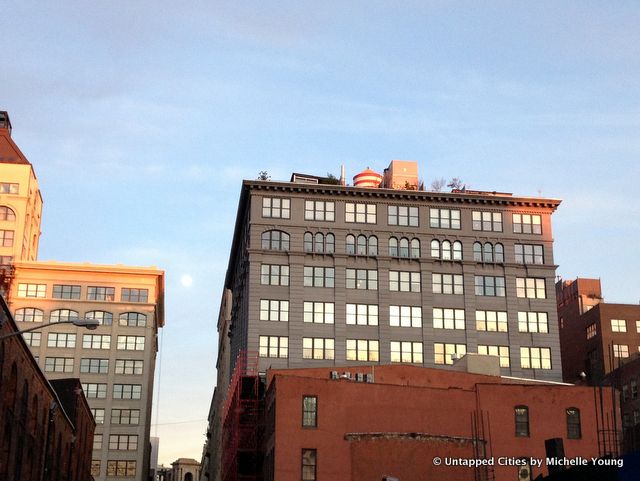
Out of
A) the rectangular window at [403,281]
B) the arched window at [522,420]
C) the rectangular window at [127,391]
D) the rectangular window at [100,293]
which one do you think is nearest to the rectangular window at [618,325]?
the rectangular window at [403,281]

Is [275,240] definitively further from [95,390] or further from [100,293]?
[100,293]

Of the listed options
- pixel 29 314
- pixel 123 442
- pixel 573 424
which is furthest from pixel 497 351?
pixel 29 314

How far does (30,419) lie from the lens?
50.6 meters

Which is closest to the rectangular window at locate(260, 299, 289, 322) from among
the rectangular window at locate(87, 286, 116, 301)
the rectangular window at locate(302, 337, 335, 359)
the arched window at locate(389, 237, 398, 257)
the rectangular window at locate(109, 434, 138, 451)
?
the rectangular window at locate(302, 337, 335, 359)

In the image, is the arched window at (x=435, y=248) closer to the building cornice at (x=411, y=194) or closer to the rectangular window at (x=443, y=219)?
the rectangular window at (x=443, y=219)

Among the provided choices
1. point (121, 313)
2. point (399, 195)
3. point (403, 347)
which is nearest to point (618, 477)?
point (403, 347)

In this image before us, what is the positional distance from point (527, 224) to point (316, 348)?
28.7 m

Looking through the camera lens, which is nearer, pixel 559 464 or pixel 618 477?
pixel 618 477

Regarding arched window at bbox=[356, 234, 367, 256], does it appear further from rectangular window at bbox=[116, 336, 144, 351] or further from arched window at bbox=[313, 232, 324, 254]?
rectangular window at bbox=[116, 336, 144, 351]

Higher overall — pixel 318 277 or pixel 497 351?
pixel 318 277

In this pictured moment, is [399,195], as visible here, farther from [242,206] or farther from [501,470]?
[501,470]

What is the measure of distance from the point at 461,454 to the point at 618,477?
91.1ft

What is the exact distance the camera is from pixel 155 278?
436ft

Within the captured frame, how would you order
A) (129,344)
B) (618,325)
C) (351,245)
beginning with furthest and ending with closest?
(129,344) < (618,325) < (351,245)
